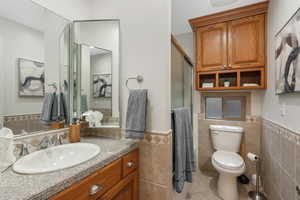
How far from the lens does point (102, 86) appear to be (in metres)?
1.45

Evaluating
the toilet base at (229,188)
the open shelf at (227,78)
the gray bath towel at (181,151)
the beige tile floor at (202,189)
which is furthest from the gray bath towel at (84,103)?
the open shelf at (227,78)

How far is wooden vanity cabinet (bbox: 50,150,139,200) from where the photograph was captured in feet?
2.38

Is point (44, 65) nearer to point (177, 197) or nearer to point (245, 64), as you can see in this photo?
point (177, 197)

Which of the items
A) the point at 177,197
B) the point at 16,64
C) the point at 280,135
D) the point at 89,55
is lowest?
the point at 177,197

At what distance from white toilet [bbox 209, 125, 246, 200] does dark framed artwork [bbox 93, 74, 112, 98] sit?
60.8 inches

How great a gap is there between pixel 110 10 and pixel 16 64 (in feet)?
3.13

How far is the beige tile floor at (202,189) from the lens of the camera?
1776mm

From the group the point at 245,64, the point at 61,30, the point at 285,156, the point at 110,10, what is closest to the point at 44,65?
the point at 61,30

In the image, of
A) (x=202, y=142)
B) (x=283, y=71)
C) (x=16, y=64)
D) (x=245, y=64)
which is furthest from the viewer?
(x=202, y=142)

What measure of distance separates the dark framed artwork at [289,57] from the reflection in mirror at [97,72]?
145cm

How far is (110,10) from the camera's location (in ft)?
4.69

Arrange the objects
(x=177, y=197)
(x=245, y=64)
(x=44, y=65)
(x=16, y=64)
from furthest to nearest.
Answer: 1. (x=245, y=64)
2. (x=177, y=197)
3. (x=44, y=65)
4. (x=16, y=64)

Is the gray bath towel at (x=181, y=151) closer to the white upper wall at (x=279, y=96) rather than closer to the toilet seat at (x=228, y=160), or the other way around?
the toilet seat at (x=228, y=160)

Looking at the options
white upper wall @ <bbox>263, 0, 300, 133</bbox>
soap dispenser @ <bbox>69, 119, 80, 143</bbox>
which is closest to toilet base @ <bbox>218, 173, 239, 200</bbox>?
white upper wall @ <bbox>263, 0, 300, 133</bbox>
